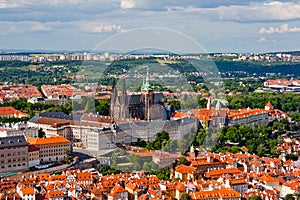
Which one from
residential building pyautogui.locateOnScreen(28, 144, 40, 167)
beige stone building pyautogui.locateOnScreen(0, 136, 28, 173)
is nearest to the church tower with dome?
residential building pyautogui.locateOnScreen(28, 144, 40, 167)

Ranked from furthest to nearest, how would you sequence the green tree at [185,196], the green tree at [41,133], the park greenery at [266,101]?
1. the park greenery at [266,101]
2. the green tree at [41,133]
3. the green tree at [185,196]

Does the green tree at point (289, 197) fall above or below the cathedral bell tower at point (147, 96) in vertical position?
below

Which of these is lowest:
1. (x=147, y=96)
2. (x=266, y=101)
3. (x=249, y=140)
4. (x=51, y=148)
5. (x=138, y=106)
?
(x=249, y=140)

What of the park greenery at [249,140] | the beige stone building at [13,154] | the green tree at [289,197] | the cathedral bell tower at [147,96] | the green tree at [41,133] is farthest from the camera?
the cathedral bell tower at [147,96]

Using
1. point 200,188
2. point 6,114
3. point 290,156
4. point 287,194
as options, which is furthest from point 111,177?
point 6,114

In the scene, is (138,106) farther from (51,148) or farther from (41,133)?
(51,148)

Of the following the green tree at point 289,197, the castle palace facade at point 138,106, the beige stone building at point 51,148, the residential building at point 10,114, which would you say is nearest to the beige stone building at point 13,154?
the beige stone building at point 51,148

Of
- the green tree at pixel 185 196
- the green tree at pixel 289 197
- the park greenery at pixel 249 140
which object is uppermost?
the green tree at pixel 185 196

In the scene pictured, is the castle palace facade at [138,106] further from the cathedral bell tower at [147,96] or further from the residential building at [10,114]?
the residential building at [10,114]

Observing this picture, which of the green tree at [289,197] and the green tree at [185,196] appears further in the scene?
the green tree at [289,197]

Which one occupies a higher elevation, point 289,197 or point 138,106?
point 138,106

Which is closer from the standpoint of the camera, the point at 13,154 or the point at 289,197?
the point at 289,197

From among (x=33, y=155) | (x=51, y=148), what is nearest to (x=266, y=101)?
(x=51, y=148)

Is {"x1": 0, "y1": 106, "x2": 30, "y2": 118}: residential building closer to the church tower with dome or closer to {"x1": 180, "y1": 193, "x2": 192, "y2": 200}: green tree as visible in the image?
the church tower with dome
